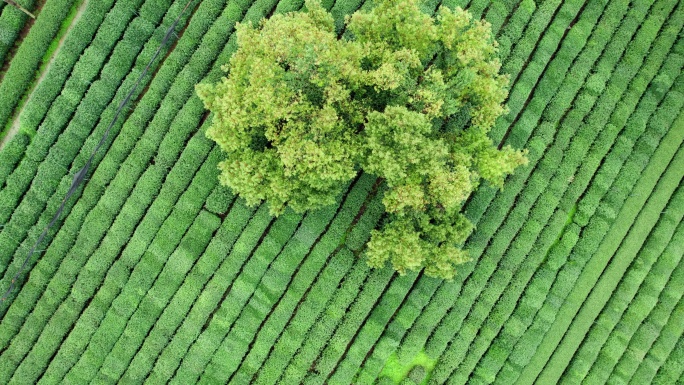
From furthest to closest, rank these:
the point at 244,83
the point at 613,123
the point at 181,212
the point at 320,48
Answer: the point at 613,123
the point at 181,212
the point at 244,83
the point at 320,48

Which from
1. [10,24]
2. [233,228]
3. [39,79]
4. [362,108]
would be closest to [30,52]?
[39,79]

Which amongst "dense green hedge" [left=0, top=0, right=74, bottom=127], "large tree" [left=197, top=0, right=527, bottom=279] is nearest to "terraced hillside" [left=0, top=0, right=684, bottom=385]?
"dense green hedge" [left=0, top=0, right=74, bottom=127]

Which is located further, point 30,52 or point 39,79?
point 39,79

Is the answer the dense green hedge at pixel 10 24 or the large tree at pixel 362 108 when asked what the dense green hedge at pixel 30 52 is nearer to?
the dense green hedge at pixel 10 24

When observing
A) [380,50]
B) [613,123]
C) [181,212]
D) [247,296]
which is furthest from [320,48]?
[613,123]

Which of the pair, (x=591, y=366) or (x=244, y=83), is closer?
(x=244, y=83)

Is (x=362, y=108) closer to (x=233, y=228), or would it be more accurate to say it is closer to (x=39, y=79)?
(x=233, y=228)

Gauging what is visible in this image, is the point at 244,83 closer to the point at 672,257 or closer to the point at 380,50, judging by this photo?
the point at 380,50
